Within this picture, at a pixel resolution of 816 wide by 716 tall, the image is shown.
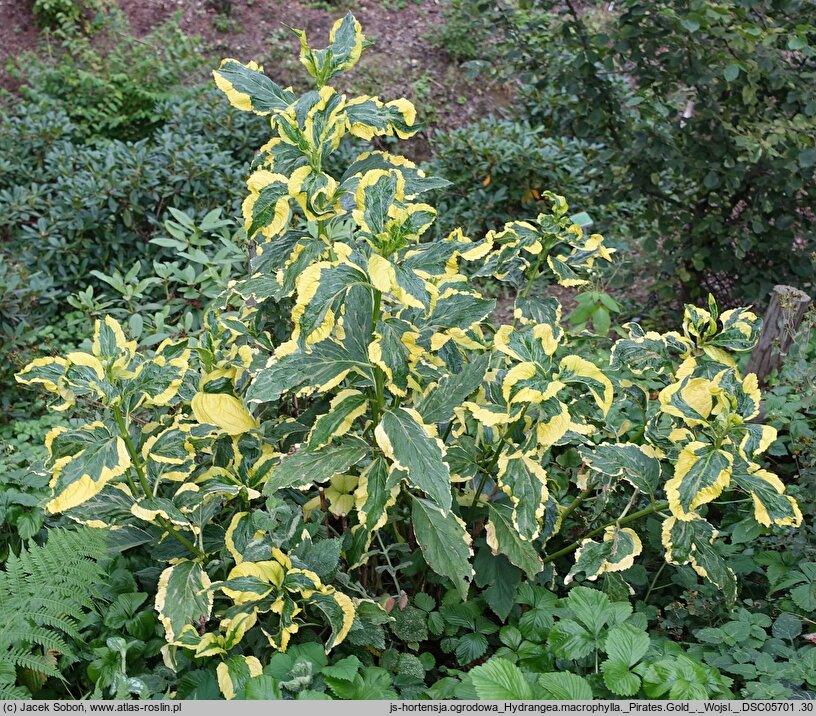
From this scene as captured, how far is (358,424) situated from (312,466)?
0.32 m

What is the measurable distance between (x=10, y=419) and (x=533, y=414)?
274 centimetres

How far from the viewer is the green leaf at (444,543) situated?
6.09ft

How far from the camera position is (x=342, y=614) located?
1847 millimetres

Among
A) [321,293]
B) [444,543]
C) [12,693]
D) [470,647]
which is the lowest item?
[470,647]

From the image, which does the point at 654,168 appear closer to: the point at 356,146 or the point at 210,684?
the point at 356,146

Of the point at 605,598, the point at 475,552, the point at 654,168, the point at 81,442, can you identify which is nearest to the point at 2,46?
the point at 654,168

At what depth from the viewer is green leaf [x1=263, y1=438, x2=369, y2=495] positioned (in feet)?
5.92

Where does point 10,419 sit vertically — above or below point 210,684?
below

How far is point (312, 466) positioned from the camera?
184 centimetres

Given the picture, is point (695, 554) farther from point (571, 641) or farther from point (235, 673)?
point (235, 673)

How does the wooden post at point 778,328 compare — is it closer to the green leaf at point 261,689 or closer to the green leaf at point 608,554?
the green leaf at point 608,554

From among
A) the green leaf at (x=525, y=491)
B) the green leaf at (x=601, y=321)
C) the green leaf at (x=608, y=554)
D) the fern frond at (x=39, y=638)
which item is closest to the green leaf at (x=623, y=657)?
the green leaf at (x=608, y=554)

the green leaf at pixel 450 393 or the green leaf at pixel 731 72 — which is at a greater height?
the green leaf at pixel 731 72

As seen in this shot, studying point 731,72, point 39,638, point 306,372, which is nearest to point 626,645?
point 306,372
